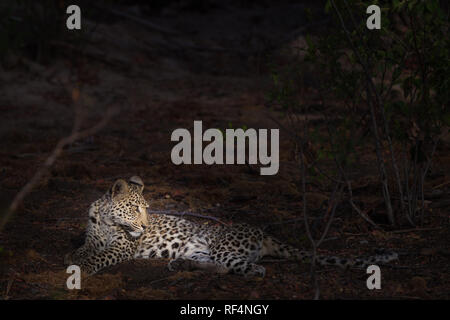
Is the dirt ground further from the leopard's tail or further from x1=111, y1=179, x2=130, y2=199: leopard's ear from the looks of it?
x1=111, y1=179, x2=130, y2=199: leopard's ear

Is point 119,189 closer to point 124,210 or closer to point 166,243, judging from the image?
point 124,210

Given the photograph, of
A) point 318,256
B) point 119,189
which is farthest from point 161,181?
point 318,256

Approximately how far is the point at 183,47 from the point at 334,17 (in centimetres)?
1477

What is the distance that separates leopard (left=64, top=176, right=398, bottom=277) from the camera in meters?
5.93

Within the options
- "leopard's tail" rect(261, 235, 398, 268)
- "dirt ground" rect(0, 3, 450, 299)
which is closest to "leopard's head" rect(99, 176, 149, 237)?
"dirt ground" rect(0, 3, 450, 299)

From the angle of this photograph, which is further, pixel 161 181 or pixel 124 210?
pixel 161 181

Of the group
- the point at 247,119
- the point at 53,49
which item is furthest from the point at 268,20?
the point at 247,119

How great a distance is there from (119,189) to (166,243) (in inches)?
30.3

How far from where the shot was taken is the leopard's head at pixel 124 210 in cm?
646

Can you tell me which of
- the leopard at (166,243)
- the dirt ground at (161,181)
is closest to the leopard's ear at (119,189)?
the leopard at (166,243)

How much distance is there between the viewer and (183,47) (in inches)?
830

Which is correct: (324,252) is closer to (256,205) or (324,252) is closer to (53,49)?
(256,205)

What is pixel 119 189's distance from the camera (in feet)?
21.4

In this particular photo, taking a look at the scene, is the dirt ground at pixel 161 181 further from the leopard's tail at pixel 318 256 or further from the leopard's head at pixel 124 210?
the leopard's head at pixel 124 210
